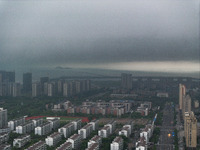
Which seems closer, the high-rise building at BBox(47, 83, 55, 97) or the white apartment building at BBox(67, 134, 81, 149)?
the white apartment building at BBox(67, 134, 81, 149)

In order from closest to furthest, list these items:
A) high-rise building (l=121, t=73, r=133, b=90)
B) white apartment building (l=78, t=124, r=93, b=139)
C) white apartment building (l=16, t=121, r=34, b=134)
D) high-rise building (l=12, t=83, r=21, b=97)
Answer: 1. white apartment building (l=78, t=124, r=93, b=139)
2. white apartment building (l=16, t=121, r=34, b=134)
3. high-rise building (l=12, t=83, r=21, b=97)
4. high-rise building (l=121, t=73, r=133, b=90)

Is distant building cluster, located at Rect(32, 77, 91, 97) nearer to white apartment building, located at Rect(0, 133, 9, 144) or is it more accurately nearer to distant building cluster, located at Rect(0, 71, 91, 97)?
distant building cluster, located at Rect(0, 71, 91, 97)

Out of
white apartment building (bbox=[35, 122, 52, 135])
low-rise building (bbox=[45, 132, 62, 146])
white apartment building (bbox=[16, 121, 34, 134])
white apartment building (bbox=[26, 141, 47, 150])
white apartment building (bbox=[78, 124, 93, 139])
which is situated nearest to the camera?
white apartment building (bbox=[26, 141, 47, 150])

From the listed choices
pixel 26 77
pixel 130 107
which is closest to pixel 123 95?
pixel 130 107

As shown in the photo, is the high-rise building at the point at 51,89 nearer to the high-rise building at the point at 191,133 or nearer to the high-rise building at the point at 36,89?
the high-rise building at the point at 36,89

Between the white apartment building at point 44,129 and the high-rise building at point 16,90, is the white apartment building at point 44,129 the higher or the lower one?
the lower one

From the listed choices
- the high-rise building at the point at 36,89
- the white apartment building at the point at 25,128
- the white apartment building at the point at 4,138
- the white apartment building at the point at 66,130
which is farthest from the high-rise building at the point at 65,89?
the white apartment building at the point at 4,138

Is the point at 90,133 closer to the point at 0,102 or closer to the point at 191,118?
the point at 191,118

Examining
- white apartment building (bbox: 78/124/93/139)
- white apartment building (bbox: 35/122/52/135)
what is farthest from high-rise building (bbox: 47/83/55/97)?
white apartment building (bbox: 78/124/93/139)

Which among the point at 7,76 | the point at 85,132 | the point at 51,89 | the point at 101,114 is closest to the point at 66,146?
the point at 85,132
